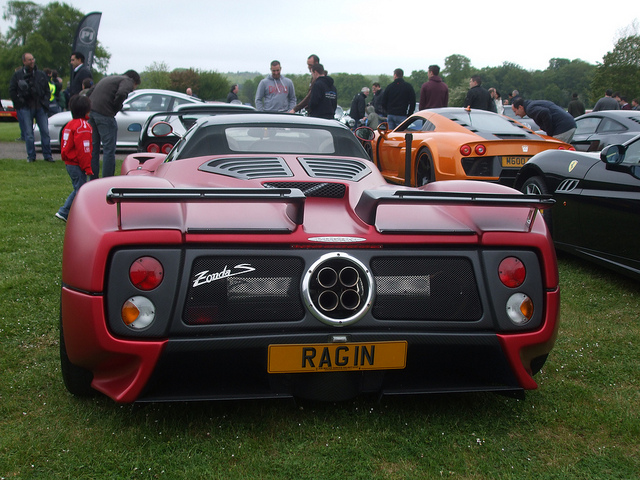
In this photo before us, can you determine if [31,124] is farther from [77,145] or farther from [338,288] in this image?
[338,288]

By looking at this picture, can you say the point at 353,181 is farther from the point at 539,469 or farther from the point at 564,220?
the point at 564,220

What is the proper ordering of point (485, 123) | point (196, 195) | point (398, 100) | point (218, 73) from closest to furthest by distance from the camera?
point (196, 195) < point (485, 123) < point (398, 100) < point (218, 73)

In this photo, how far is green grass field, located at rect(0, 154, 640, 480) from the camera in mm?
2174

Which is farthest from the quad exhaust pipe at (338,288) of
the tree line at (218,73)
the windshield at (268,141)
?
the tree line at (218,73)

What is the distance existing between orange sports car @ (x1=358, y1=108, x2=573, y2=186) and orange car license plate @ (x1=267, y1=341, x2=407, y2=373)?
3.95 m

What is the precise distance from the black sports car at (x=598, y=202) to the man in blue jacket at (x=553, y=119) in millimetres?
3854

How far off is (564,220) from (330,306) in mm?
3348

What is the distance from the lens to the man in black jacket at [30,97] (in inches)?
410

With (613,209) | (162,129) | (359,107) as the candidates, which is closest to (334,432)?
(613,209)

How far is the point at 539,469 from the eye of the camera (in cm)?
221

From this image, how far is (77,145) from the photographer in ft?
20.4

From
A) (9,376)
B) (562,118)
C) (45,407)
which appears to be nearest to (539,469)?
(45,407)

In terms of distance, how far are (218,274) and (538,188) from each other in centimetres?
391

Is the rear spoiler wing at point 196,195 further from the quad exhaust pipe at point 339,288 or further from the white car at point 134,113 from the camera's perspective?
the white car at point 134,113
